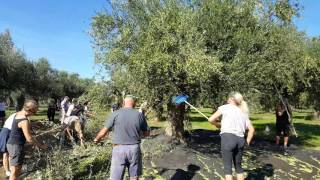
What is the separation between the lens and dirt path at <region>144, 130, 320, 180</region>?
403 inches

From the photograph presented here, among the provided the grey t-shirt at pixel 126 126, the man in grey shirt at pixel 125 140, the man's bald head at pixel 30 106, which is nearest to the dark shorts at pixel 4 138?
the man's bald head at pixel 30 106

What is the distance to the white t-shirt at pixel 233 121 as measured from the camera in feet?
27.5

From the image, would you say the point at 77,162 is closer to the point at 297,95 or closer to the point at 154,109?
the point at 154,109

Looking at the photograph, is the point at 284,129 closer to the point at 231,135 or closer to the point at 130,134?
the point at 231,135

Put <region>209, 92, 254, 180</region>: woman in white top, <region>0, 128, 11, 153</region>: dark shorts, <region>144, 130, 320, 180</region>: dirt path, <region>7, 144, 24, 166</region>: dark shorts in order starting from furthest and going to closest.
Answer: <region>144, 130, 320, 180</region>: dirt path → <region>0, 128, 11, 153</region>: dark shorts → <region>7, 144, 24, 166</region>: dark shorts → <region>209, 92, 254, 180</region>: woman in white top

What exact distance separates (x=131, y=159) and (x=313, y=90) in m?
27.4

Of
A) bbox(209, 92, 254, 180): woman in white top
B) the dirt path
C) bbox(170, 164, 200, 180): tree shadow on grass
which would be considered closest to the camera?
bbox(209, 92, 254, 180): woman in white top

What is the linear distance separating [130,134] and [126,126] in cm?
14

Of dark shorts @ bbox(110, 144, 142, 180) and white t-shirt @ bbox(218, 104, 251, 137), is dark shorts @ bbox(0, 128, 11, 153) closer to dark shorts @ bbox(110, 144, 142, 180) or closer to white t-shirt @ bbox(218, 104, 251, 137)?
dark shorts @ bbox(110, 144, 142, 180)

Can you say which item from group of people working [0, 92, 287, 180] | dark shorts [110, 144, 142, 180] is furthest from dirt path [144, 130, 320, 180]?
dark shorts [110, 144, 142, 180]

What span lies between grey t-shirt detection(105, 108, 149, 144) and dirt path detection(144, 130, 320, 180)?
2470 millimetres

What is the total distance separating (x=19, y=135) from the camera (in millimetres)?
8508

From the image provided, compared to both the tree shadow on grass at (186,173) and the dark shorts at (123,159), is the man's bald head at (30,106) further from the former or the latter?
the tree shadow on grass at (186,173)

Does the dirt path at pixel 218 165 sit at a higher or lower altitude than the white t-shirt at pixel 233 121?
lower
